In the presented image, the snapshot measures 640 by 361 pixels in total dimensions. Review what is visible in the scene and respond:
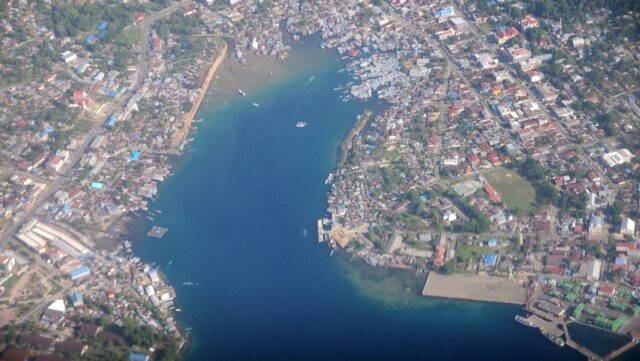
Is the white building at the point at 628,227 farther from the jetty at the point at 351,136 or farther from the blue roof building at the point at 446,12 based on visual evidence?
the blue roof building at the point at 446,12

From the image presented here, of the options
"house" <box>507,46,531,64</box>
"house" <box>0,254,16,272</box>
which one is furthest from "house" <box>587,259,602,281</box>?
"house" <box>0,254,16,272</box>

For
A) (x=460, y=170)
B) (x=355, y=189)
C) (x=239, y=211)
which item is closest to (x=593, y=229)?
(x=460, y=170)

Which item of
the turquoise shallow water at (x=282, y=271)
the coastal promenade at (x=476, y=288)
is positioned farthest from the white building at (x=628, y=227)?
the turquoise shallow water at (x=282, y=271)

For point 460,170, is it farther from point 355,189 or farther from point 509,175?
point 355,189

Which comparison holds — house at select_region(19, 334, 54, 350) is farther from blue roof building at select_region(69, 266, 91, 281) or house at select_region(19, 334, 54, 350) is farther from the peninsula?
blue roof building at select_region(69, 266, 91, 281)

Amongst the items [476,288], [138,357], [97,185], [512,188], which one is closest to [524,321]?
[476,288]

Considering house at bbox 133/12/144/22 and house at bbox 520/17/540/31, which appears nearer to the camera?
house at bbox 520/17/540/31

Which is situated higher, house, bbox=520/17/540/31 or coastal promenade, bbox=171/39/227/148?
coastal promenade, bbox=171/39/227/148

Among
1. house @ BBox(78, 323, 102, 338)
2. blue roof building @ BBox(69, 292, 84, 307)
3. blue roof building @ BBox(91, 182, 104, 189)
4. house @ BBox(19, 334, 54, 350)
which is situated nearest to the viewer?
house @ BBox(19, 334, 54, 350)
